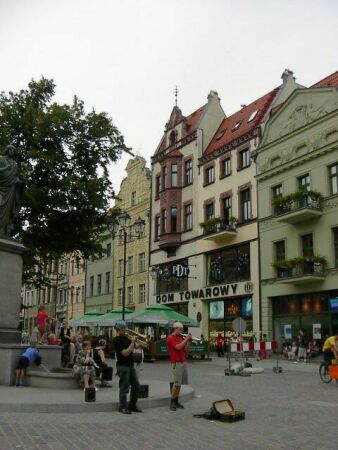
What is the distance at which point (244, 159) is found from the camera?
3931cm

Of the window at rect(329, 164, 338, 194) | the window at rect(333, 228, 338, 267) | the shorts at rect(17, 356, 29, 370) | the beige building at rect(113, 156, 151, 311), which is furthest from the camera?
the beige building at rect(113, 156, 151, 311)

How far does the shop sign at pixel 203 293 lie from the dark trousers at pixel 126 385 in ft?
90.2

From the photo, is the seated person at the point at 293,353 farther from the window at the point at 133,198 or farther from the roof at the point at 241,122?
the window at the point at 133,198

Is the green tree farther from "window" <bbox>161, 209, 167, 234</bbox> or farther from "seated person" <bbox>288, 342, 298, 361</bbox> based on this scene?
"window" <bbox>161, 209, 167, 234</bbox>

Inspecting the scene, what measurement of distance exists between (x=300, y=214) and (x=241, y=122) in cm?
1267

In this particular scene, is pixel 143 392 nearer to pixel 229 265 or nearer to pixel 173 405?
pixel 173 405

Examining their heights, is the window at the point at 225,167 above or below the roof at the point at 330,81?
below

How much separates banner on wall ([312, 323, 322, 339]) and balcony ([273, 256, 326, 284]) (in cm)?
242

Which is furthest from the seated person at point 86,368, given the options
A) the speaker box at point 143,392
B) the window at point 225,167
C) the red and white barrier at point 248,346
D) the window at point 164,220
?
the window at point 164,220

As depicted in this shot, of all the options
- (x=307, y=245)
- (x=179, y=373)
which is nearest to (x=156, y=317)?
(x=307, y=245)

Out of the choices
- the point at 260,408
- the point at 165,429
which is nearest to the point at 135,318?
the point at 260,408

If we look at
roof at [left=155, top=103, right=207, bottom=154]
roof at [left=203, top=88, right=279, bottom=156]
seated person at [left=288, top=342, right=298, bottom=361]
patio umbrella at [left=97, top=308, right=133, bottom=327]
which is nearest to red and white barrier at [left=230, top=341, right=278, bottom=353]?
seated person at [left=288, top=342, right=298, bottom=361]

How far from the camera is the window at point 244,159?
127 feet

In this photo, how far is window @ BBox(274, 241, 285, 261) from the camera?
115 feet
